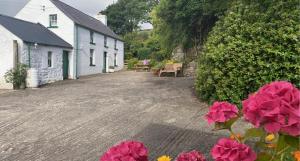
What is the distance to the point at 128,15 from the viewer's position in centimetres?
5709

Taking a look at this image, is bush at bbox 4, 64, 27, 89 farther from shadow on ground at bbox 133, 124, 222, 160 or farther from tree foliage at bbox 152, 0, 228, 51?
shadow on ground at bbox 133, 124, 222, 160

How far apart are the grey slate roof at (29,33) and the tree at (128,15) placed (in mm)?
30668

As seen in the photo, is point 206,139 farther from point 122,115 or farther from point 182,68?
point 182,68

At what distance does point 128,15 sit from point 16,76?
39915 millimetres

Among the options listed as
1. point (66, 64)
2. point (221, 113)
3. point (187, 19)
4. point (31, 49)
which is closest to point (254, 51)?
point (221, 113)

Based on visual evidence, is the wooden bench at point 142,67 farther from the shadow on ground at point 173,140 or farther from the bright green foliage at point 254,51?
the shadow on ground at point 173,140

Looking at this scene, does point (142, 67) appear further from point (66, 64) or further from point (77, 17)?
Result: point (66, 64)

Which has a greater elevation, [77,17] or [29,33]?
[77,17]

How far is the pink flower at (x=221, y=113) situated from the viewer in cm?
188

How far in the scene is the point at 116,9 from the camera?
57.8 m

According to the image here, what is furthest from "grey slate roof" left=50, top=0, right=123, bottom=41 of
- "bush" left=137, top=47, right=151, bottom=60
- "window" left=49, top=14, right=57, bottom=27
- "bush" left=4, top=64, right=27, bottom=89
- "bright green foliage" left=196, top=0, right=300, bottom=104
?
"bright green foliage" left=196, top=0, right=300, bottom=104

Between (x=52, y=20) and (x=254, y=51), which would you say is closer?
(x=254, y=51)

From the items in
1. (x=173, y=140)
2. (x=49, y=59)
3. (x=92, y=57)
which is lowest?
(x=173, y=140)

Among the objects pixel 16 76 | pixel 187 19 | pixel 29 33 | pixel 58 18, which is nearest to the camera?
pixel 16 76
